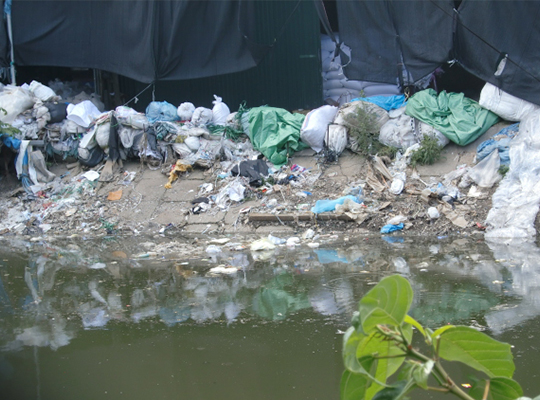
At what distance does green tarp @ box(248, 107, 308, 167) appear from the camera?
743cm

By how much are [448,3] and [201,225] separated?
4349 mm

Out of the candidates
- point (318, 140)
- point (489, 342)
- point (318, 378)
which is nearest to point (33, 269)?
point (318, 378)

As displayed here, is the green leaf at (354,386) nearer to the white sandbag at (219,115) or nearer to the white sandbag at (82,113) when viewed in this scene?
the white sandbag at (219,115)

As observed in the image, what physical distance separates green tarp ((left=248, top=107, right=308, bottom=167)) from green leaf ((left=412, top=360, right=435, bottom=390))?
6609 mm

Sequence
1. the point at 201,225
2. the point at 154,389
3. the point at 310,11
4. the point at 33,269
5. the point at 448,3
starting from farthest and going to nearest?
the point at 310,11 → the point at 448,3 → the point at 201,225 → the point at 33,269 → the point at 154,389

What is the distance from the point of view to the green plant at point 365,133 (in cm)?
708

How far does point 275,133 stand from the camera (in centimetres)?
758

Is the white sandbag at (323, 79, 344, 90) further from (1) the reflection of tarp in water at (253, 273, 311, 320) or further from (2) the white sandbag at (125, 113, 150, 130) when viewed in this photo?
(1) the reflection of tarp in water at (253, 273, 311, 320)

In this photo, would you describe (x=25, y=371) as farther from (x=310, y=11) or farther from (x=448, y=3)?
(x=310, y=11)

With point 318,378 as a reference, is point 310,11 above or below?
above

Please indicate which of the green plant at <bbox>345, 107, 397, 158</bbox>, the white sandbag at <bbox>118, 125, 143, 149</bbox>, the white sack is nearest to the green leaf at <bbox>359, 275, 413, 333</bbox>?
the white sack

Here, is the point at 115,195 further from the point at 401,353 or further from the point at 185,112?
the point at 401,353

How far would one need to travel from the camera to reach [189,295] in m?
4.24

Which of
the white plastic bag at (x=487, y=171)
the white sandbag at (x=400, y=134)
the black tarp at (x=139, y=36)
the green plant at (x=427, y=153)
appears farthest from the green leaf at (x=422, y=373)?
the black tarp at (x=139, y=36)
